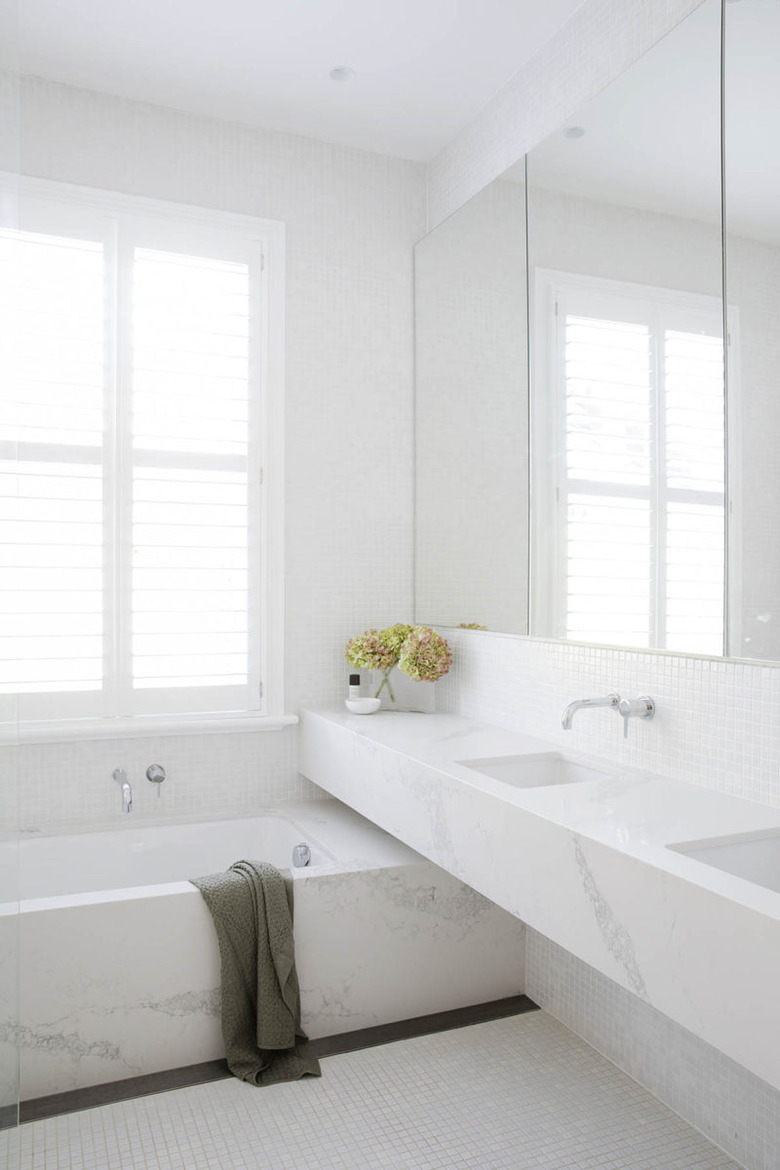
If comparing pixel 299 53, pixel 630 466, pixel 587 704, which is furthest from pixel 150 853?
pixel 299 53

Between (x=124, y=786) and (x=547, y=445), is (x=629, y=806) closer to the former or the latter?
(x=547, y=445)

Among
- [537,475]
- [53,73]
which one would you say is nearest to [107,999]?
[537,475]

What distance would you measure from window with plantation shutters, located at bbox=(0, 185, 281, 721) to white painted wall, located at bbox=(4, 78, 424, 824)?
0.37ft

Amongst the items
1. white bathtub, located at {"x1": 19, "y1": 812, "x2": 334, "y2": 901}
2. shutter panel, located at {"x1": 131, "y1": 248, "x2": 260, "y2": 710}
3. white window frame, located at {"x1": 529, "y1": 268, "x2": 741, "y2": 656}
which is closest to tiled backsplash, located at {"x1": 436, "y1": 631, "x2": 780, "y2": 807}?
white window frame, located at {"x1": 529, "y1": 268, "x2": 741, "y2": 656}

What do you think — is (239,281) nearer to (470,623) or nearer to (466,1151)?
(470,623)

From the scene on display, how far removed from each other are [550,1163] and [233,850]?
1.41m

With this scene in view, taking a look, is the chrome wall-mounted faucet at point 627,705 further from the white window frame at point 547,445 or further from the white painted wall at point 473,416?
the white painted wall at point 473,416

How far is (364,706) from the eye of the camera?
305 cm

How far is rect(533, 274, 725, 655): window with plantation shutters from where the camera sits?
2.02 m

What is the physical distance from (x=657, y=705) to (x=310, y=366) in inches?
71.1

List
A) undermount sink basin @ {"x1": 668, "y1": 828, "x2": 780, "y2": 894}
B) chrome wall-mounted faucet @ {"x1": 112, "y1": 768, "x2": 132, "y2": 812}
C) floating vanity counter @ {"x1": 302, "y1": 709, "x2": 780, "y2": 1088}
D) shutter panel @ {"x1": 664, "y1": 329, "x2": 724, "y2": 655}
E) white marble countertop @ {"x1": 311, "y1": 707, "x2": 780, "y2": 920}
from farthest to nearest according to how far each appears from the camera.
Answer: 1. chrome wall-mounted faucet @ {"x1": 112, "y1": 768, "x2": 132, "y2": 812}
2. shutter panel @ {"x1": 664, "y1": 329, "x2": 724, "y2": 655}
3. undermount sink basin @ {"x1": 668, "y1": 828, "x2": 780, "y2": 894}
4. white marble countertop @ {"x1": 311, "y1": 707, "x2": 780, "y2": 920}
5. floating vanity counter @ {"x1": 302, "y1": 709, "x2": 780, "y2": 1088}

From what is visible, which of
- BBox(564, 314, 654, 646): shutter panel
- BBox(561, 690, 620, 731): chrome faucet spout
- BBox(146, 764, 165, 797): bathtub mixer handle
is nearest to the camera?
BBox(561, 690, 620, 731): chrome faucet spout

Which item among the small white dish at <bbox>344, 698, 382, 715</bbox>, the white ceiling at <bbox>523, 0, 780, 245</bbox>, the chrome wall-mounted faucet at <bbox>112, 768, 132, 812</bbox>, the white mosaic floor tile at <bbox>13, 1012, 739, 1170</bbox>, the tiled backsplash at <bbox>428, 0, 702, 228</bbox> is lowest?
the white mosaic floor tile at <bbox>13, 1012, 739, 1170</bbox>

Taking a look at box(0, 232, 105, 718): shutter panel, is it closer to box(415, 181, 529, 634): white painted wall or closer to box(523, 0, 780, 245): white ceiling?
box(415, 181, 529, 634): white painted wall
